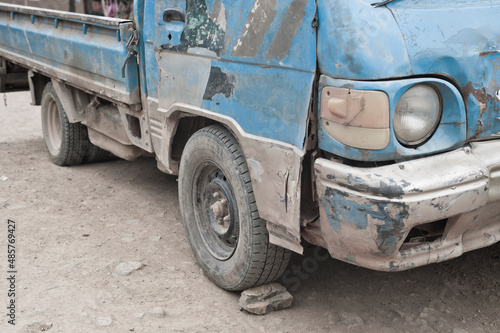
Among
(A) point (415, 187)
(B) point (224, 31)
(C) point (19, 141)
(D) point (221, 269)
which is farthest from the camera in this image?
(C) point (19, 141)

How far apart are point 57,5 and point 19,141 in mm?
1769

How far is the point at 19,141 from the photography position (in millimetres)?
6609

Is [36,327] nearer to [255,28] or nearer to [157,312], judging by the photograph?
[157,312]

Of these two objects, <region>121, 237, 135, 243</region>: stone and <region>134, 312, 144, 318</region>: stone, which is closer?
<region>134, 312, 144, 318</region>: stone

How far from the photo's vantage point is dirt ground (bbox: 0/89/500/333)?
2734mm

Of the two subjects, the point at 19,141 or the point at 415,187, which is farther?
the point at 19,141

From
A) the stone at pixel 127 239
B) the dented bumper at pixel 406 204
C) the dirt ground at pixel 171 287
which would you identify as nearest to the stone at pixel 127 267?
the dirt ground at pixel 171 287

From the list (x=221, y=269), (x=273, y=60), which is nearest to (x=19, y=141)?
(x=221, y=269)

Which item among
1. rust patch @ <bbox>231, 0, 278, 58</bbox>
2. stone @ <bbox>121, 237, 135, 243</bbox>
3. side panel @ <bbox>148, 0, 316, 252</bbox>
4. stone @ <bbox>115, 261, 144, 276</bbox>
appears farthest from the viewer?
stone @ <bbox>121, 237, 135, 243</bbox>

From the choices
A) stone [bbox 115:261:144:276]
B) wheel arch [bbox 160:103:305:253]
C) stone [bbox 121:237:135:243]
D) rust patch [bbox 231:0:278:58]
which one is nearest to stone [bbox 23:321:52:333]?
stone [bbox 115:261:144:276]

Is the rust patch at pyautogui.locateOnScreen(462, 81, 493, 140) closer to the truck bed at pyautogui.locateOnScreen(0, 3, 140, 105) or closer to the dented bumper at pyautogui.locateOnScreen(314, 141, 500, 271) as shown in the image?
the dented bumper at pyautogui.locateOnScreen(314, 141, 500, 271)

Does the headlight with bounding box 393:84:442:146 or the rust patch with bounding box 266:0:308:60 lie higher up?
the rust patch with bounding box 266:0:308:60

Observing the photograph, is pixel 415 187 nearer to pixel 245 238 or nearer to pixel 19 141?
pixel 245 238

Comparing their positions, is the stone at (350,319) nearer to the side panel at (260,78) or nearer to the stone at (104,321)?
the side panel at (260,78)
